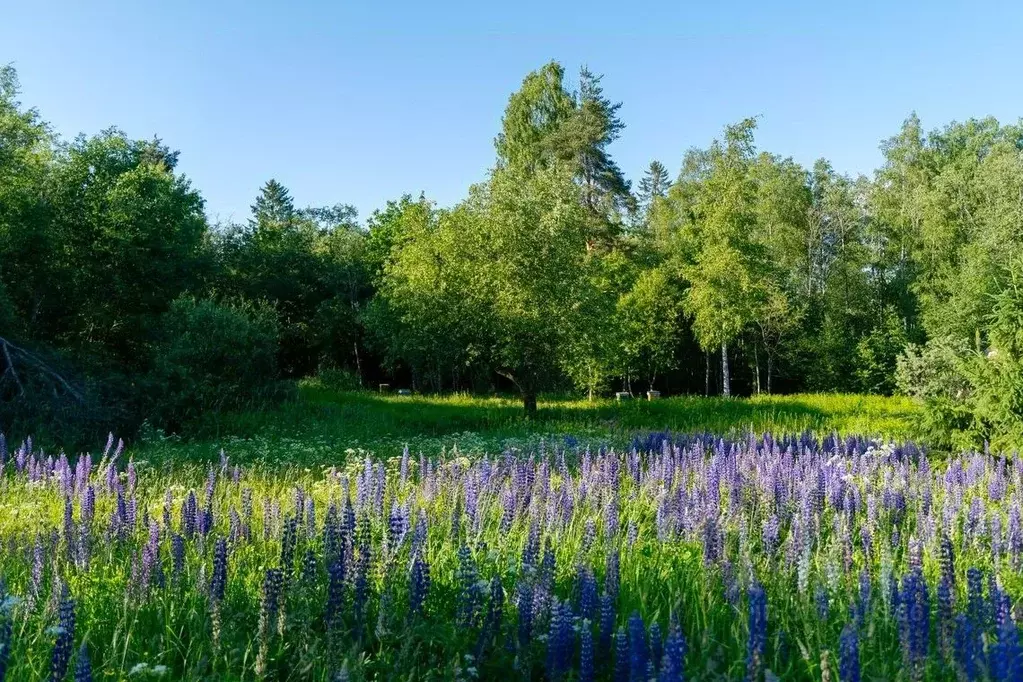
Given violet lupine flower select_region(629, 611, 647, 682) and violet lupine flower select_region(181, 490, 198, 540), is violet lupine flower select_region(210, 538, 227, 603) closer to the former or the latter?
violet lupine flower select_region(181, 490, 198, 540)

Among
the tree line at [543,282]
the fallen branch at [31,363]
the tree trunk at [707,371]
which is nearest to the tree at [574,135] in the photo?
the tree line at [543,282]

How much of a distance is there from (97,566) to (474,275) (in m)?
14.4

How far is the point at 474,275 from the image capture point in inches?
728

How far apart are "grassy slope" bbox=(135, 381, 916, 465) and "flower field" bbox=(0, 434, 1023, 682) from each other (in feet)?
16.6

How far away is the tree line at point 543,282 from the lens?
49.0ft

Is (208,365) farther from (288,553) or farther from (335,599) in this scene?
(335,599)

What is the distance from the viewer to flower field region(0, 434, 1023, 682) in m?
2.98

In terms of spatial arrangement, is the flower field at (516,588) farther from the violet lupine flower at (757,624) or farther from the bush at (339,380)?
the bush at (339,380)

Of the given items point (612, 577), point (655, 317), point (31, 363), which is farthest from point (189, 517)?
point (655, 317)

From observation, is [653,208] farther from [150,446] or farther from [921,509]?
[921,509]

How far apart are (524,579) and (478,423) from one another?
45.5 feet

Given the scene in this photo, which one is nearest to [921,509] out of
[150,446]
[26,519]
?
[26,519]

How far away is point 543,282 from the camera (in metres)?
18.3

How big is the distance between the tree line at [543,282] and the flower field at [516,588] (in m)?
5.76
